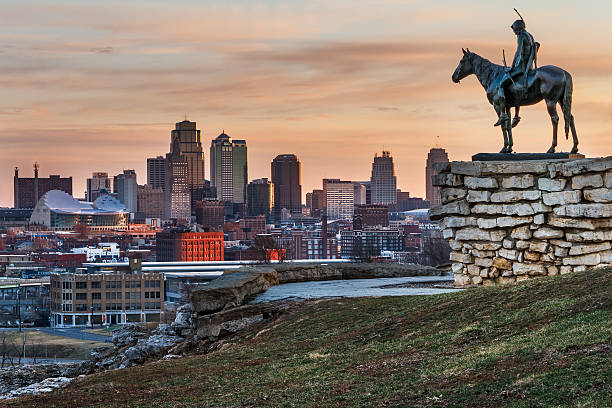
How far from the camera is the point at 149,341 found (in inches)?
667

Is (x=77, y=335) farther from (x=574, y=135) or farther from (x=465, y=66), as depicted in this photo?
(x=574, y=135)

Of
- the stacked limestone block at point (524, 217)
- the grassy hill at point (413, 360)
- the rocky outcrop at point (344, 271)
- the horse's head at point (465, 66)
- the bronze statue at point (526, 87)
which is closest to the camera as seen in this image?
the grassy hill at point (413, 360)

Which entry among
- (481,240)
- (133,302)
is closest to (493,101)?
(481,240)

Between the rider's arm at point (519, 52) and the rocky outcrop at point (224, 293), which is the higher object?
the rider's arm at point (519, 52)

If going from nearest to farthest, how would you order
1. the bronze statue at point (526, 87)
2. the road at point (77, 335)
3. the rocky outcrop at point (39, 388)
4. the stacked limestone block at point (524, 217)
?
the rocky outcrop at point (39, 388) → the stacked limestone block at point (524, 217) → the bronze statue at point (526, 87) → the road at point (77, 335)

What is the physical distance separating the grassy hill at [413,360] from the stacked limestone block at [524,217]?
2486 millimetres

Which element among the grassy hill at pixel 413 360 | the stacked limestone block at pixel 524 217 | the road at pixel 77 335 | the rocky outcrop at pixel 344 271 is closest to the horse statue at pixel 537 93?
the stacked limestone block at pixel 524 217

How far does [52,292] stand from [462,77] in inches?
3623

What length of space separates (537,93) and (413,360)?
8.33 m

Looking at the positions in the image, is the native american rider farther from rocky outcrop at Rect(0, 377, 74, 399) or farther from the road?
the road

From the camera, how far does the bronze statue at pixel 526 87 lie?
1800 centimetres

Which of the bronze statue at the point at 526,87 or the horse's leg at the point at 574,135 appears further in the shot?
the bronze statue at the point at 526,87

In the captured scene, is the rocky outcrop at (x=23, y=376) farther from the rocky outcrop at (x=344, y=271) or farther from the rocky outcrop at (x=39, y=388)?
the rocky outcrop at (x=344, y=271)

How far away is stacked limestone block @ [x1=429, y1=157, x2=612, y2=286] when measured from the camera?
16.8 m
